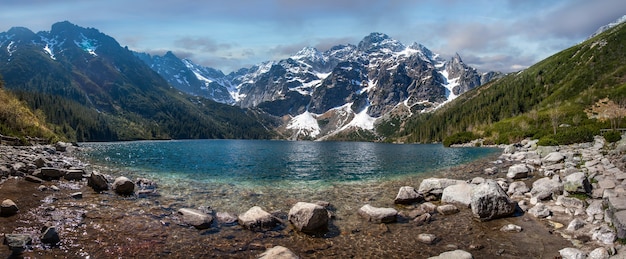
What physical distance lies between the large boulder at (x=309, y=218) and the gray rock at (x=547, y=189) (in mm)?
17007

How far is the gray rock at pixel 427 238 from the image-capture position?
16.7 meters

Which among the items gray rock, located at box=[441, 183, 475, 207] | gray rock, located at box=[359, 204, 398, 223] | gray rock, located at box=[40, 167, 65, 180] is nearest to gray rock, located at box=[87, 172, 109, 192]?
gray rock, located at box=[40, 167, 65, 180]

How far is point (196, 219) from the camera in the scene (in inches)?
763

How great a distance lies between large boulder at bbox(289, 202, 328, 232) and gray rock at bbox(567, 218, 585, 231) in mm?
13387

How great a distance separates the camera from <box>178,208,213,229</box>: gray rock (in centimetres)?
1887

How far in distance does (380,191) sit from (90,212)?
23906 millimetres

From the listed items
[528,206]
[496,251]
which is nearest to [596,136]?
[528,206]

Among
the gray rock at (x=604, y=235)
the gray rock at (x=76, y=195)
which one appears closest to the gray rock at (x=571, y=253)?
the gray rock at (x=604, y=235)

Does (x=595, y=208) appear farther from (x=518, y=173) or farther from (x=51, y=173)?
(x=51, y=173)

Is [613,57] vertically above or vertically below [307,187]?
above

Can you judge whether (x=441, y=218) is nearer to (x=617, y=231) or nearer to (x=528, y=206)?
(x=528, y=206)

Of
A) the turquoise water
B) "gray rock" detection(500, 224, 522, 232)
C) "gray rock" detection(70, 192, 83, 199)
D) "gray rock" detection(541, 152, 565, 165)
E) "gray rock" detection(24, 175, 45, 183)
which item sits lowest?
the turquoise water

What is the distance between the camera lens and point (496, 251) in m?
15.2

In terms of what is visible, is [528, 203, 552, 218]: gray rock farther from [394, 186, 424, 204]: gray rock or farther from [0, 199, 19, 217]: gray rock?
[0, 199, 19, 217]: gray rock
